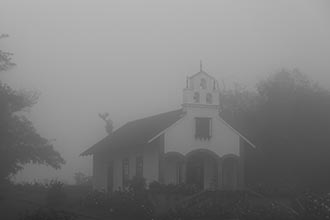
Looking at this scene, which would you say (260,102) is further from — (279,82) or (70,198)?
(70,198)

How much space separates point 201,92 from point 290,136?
808cm

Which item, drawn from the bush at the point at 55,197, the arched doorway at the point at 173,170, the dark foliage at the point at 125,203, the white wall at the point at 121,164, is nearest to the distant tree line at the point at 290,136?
the arched doorway at the point at 173,170

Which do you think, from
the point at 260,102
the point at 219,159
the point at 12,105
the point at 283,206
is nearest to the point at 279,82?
the point at 260,102

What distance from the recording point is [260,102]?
42.2 m

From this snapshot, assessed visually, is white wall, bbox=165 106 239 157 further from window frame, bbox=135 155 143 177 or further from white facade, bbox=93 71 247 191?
window frame, bbox=135 155 143 177

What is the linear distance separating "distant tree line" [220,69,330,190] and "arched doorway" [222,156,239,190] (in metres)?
2.41

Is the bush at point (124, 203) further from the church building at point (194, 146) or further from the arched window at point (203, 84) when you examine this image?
the arched window at point (203, 84)

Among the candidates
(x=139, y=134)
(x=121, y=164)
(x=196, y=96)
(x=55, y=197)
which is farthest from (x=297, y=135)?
(x=55, y=197)

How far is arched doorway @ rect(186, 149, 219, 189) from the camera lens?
3534cm

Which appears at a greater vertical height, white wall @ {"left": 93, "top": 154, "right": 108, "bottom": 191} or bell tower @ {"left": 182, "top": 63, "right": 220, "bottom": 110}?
bell tower @ {"left": 182, "top": 63, "right": 220, "bottom": 110}

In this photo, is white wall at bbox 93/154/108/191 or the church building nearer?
the church building

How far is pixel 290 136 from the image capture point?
3816 cm

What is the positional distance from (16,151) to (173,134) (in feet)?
39.3

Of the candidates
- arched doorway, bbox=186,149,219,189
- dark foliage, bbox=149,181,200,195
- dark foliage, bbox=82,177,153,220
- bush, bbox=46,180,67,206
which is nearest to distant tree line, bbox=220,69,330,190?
arched doorway, bbox=186,149,219,189
